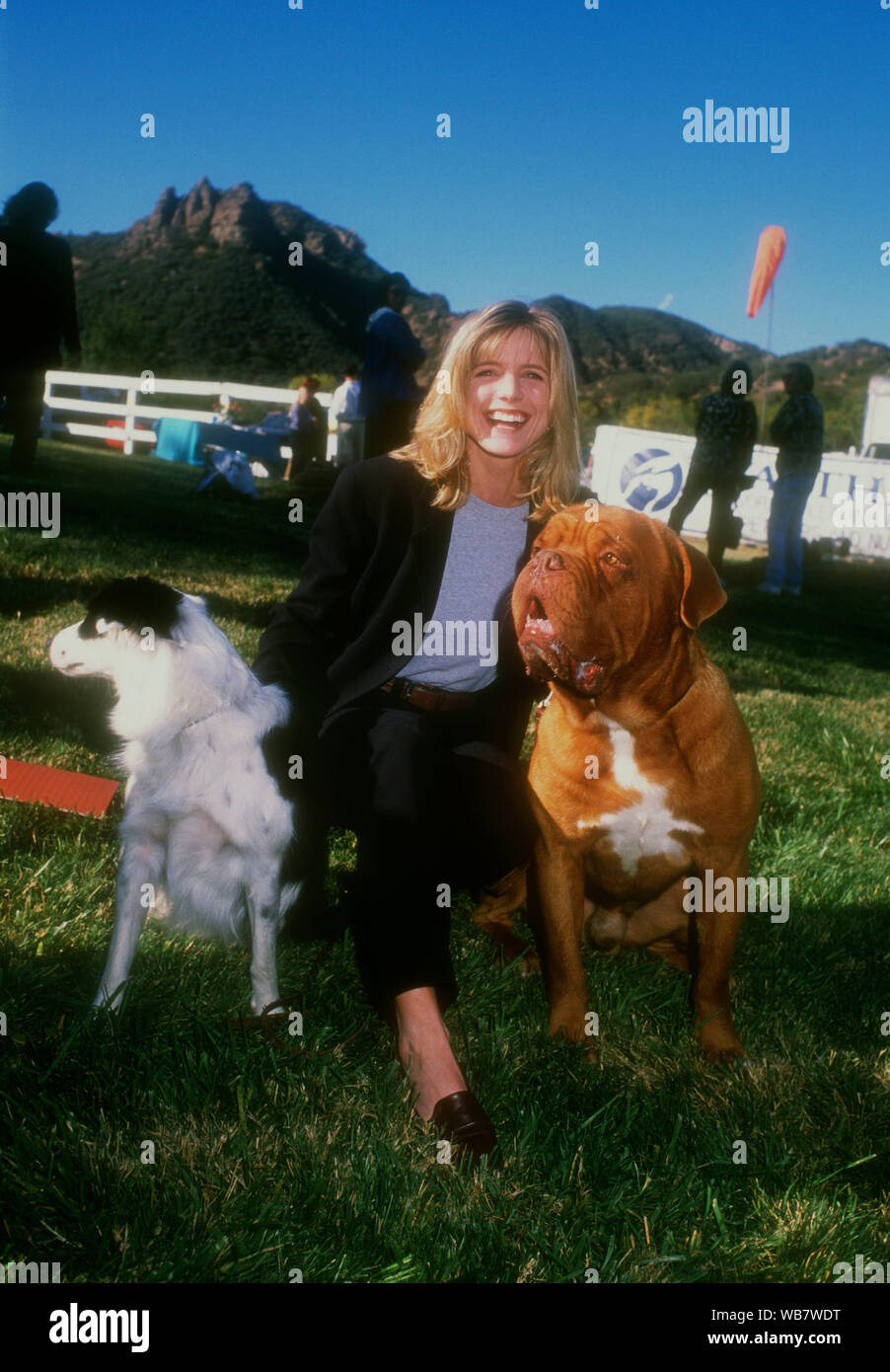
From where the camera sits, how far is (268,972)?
2584 millimetres

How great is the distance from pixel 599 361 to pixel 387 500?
3570 inches

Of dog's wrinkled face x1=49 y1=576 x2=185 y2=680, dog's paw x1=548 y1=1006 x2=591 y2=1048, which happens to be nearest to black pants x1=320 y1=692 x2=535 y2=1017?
dog's paw x1=548 y1=1006 x2=591 y2=1048

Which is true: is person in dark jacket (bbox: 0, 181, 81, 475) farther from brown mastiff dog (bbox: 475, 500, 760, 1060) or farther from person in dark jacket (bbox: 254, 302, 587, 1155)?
brown mastiff dog (bbox: 475, 500, 760, 1060)

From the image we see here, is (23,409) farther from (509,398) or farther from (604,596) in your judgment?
(604,596)

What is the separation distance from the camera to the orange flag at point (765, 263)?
20.0 m

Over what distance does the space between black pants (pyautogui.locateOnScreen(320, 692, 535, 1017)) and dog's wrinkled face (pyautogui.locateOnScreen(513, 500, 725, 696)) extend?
43cm

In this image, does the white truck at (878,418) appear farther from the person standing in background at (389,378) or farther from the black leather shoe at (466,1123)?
the black leather shoe at (466,1123)

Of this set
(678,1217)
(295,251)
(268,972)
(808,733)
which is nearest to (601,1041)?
(678,1217)

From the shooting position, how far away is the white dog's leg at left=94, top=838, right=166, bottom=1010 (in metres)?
2.45

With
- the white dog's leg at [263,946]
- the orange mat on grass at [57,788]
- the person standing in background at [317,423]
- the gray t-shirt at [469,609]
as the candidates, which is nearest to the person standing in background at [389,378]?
the orange mat on grass at [57,788]

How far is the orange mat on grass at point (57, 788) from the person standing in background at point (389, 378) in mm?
6309

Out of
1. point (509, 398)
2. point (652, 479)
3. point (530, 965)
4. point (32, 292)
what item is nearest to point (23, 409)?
point (32, 292)

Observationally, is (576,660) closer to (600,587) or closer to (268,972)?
(600,587)

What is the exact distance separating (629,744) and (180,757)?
45.2 inches
